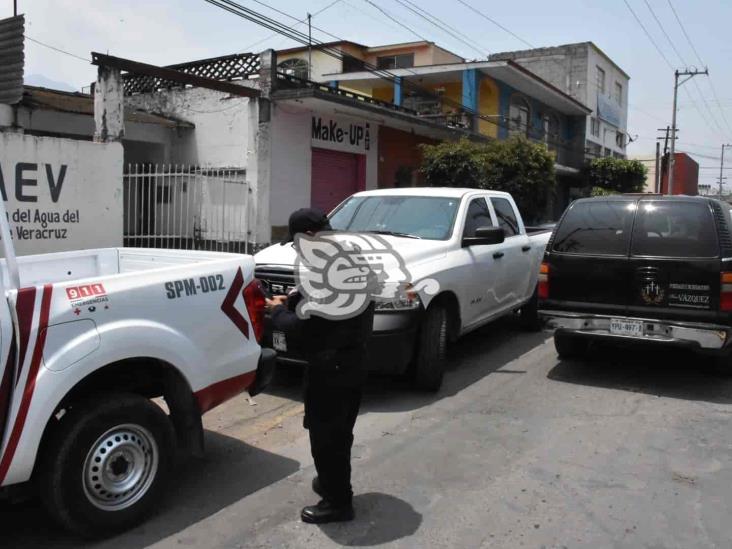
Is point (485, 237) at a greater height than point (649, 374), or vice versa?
point (485, 237)

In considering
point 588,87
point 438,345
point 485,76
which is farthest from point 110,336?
point 588,87

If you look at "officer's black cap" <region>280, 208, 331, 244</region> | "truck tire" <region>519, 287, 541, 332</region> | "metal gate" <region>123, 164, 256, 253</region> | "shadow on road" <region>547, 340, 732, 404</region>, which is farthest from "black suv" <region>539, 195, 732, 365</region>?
"metal gate" <region>123, 164, 256, 253</region>

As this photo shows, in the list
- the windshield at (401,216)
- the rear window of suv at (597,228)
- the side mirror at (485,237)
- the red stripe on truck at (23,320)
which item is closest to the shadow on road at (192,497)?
the red stripe on truck at (23,320)

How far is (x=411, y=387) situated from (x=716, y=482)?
8.32 ft

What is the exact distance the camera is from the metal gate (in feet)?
42.3

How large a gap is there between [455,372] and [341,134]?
1081 centimetres

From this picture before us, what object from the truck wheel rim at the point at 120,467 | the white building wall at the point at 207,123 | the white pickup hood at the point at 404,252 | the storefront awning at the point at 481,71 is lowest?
the truck wheel rim at the point at 120,467

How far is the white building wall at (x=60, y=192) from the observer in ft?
30.3

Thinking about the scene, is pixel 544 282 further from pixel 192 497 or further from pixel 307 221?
pixel 192 497

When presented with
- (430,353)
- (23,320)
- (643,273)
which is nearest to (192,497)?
(23,320)

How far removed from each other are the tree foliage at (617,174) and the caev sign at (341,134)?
19.7 metres

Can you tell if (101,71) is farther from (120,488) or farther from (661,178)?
(661,178)

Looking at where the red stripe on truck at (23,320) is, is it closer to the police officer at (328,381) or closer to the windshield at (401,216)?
the police officer at (328,381)

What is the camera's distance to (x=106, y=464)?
10.5 feet
